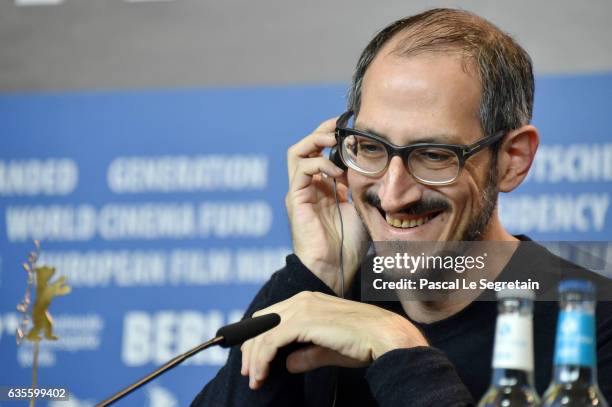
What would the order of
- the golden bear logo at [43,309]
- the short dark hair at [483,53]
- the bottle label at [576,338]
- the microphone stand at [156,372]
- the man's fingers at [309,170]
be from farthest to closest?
the man's fingers at [309,170], the short dark hair at [483,53], the golden bear logo at [43,309], the microphone stand at [156,372], the bottle label at [576,338]

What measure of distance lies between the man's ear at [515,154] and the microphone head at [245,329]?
28.7 inches

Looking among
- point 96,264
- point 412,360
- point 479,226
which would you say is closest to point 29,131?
point 96,264

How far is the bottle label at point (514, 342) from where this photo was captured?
84 cm

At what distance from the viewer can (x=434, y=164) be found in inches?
63.4

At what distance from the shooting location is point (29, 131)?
3.20m

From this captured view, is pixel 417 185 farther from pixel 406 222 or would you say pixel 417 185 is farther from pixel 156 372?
pixel 156 372

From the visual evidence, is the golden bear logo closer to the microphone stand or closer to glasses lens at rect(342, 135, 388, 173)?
the microphone stand

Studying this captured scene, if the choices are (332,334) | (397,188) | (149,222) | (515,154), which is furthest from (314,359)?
(149,222)

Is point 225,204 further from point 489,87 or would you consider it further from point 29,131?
point 489,87

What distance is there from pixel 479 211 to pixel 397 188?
206 millimetres

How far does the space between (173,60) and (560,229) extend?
137cm

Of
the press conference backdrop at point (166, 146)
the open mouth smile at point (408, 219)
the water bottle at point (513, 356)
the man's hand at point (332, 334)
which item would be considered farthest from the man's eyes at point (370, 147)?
the press conference backdrop at point (166, 146)

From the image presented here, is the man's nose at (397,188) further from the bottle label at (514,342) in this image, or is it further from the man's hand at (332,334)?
the bottle label at (514,342)

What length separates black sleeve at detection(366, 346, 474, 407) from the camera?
113 cm
